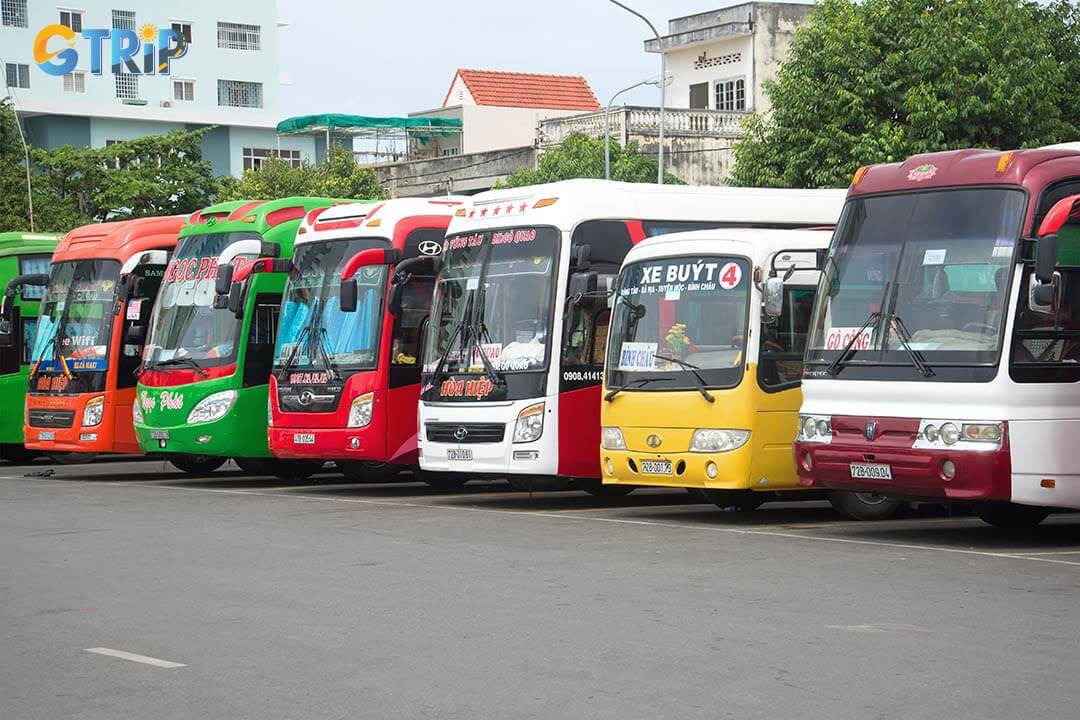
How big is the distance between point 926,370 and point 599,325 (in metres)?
4.75

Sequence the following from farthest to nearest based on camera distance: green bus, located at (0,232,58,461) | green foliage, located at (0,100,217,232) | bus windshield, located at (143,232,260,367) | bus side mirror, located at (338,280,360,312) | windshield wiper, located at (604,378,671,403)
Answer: green foliage, located at (0,100,217,232) < green bus, located at (0,232,58,461) < bus windshield, located at (143,232,260,367) < bus side mirror, located at (338,280,360,312) < windshield wiper, located at (604,378,671,403)

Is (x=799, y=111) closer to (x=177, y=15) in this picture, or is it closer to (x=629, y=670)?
(x=629, y=670)

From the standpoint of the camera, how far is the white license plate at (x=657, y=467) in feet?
51.4

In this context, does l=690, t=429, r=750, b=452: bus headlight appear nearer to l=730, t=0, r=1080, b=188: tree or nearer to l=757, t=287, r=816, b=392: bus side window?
l=757, t=287, r=816, b=392: bus side window

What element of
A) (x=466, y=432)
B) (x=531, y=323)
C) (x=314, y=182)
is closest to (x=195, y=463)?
(x=466, y=432)

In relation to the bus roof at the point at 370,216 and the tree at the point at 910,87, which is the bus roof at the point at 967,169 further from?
the tree at the point at 910,87

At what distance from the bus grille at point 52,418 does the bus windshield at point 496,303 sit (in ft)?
23.7

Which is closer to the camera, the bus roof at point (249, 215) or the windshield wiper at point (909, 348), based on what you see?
the windshield wiper at point (909, 348)

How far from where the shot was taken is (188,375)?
71.1ft

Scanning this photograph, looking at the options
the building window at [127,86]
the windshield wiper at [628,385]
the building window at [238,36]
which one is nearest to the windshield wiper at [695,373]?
the windshield wiper at [628,385]

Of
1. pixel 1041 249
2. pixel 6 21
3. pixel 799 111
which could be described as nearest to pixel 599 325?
pixel 1041 249

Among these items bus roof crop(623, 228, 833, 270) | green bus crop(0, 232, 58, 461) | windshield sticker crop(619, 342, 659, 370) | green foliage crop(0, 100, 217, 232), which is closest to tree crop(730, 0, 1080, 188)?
green bus crop(0, 232, 58, 461)

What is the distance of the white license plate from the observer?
15.7 m

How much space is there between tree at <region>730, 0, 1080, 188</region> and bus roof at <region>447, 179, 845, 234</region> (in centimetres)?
1174
